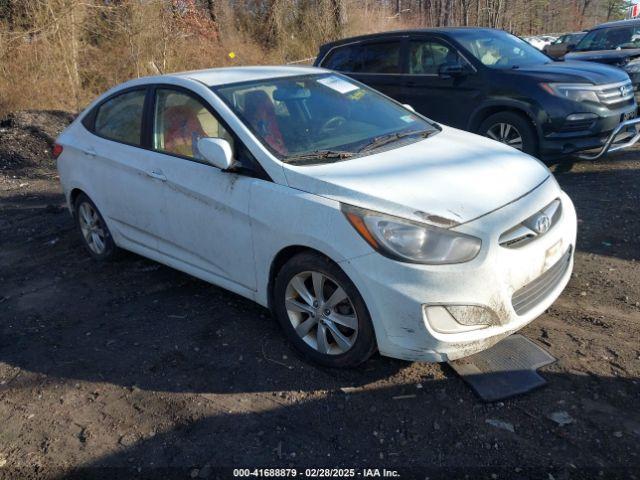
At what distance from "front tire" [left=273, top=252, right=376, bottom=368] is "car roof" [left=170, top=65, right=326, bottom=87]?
159 centimetres

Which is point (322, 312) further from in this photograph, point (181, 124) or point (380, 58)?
point (380, 58)

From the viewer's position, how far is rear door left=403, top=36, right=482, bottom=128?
732 cm

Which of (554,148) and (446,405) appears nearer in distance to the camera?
(446,405)

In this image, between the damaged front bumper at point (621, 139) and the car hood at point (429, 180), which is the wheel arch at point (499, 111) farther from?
the car hood at point (429, 180)

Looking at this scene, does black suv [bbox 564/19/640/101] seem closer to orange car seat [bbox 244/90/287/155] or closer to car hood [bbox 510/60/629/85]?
car hood [bbox 510/60/629/85]

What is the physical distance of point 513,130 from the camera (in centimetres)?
709

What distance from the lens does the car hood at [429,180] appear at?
123 inches

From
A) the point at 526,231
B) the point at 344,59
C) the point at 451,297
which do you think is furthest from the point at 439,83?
the point at 451,297

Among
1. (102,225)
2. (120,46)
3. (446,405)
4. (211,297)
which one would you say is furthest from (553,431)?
(120,46)

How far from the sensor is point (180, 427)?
311cm

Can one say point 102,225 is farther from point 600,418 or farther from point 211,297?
point 600,418

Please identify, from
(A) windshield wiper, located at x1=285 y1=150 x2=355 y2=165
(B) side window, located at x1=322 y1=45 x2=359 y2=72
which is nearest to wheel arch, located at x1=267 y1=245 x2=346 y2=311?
(A) windshield wiper, located at x1=285 y1=150 x2=355 y2=165

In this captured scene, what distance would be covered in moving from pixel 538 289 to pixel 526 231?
0.35 metres

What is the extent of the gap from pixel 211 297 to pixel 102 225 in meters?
1.42
